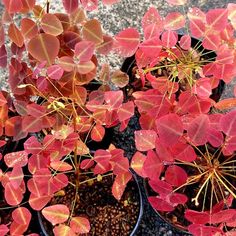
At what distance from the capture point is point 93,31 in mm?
1040

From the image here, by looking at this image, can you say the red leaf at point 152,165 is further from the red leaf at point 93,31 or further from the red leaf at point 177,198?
the red leaf at point 93,31

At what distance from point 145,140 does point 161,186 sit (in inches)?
4.1

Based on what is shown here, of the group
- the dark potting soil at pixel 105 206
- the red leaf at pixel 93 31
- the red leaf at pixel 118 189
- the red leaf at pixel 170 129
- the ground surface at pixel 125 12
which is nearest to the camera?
the red leaf at pixel 170 129

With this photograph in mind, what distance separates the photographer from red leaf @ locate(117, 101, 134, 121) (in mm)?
1065

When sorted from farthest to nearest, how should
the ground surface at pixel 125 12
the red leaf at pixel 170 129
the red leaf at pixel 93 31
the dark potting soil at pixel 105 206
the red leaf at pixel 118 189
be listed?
the ground surface at pixel 125 12, the dark potting soil at pixel 105 206, the red leaf at pixel 118 189, the red leaf at pixel 93 31, the red leaf at pixel 170 129

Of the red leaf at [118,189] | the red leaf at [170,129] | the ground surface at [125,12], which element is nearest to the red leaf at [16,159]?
the red leaf at [118,189]

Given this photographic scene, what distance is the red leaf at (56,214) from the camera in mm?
1050

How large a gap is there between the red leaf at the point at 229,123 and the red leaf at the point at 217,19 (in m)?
0.22

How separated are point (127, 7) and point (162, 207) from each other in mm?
998

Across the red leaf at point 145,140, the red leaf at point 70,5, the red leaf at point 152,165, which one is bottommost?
the red leaf at point 152,165

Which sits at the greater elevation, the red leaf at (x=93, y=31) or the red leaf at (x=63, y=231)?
the red leaf at (x=93, y=31)

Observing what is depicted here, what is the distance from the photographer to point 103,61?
174 cm

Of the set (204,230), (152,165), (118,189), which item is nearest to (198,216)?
(204,230)

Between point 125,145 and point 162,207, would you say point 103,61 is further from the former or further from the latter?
point 162,207
